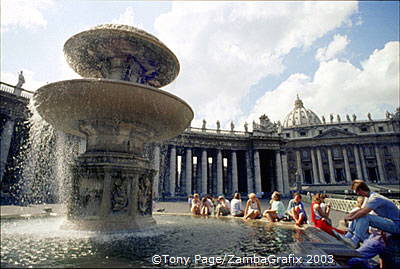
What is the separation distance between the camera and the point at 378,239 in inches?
154

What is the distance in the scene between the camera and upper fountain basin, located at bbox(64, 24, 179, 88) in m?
7.22

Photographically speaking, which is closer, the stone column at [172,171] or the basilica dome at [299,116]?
the stone column at [172,171]

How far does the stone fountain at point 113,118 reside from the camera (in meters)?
6.27

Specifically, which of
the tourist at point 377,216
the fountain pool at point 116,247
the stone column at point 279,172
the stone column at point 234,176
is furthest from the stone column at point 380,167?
the tourist at point 377,216

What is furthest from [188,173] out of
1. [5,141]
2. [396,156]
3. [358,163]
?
[396,156]

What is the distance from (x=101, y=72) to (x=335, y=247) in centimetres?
941

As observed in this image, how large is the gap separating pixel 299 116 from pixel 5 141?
104 metres

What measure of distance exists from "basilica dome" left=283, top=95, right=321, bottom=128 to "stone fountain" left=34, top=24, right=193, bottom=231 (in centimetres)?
9887

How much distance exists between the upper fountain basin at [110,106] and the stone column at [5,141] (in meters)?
19.7

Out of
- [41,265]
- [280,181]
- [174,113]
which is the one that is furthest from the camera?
[280,181]

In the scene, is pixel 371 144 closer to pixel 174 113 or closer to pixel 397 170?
pixel 397 170

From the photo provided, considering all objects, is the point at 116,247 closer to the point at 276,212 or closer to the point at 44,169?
the point at 276,212

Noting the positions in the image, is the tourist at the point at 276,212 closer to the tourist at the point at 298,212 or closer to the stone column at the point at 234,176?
the tourist at the point at 298,212

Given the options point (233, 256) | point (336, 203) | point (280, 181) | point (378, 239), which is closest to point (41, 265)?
point (233, 256)
